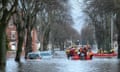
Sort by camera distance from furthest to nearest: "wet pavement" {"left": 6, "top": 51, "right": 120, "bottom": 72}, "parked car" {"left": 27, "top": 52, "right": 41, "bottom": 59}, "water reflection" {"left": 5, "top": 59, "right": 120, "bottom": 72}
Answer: "parked car" {"left": 27, "top": 52, "right": 41, "bottom": 59} → "wet pavement" {"left": 6, "top": 51, "right": 120, "bottom": 72} → "water reflection" {"left": 5, "top": 59, "right": 120, "bottom": 72}

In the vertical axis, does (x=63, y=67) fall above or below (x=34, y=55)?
below

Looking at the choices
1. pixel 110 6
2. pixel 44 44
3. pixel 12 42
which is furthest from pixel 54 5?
pixel 12 42

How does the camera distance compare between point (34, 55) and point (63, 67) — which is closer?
point (63, 67)

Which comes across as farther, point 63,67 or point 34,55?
point 34,55

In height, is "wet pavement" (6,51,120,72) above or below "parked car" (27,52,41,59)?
below

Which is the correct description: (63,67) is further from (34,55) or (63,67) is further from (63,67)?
(34,55)

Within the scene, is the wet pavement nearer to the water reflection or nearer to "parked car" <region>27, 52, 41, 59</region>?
the water reflection

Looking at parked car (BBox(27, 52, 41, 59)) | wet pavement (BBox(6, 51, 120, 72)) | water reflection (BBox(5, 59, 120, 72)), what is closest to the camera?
water reflection (BBox(5, 59, 120, 72))

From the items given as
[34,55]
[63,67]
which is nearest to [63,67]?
[63,67]

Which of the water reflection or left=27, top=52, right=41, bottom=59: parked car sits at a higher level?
left=27, top=52, right=41, bottom=59: parked car

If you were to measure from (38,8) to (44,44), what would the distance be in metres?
38.2

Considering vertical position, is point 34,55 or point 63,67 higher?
point 34,55

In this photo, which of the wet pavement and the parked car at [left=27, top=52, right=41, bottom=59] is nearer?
the wet pavement

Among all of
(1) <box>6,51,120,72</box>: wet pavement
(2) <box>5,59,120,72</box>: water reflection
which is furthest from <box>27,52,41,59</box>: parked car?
(2) <box>5,59,120,72</box>: water reflection
